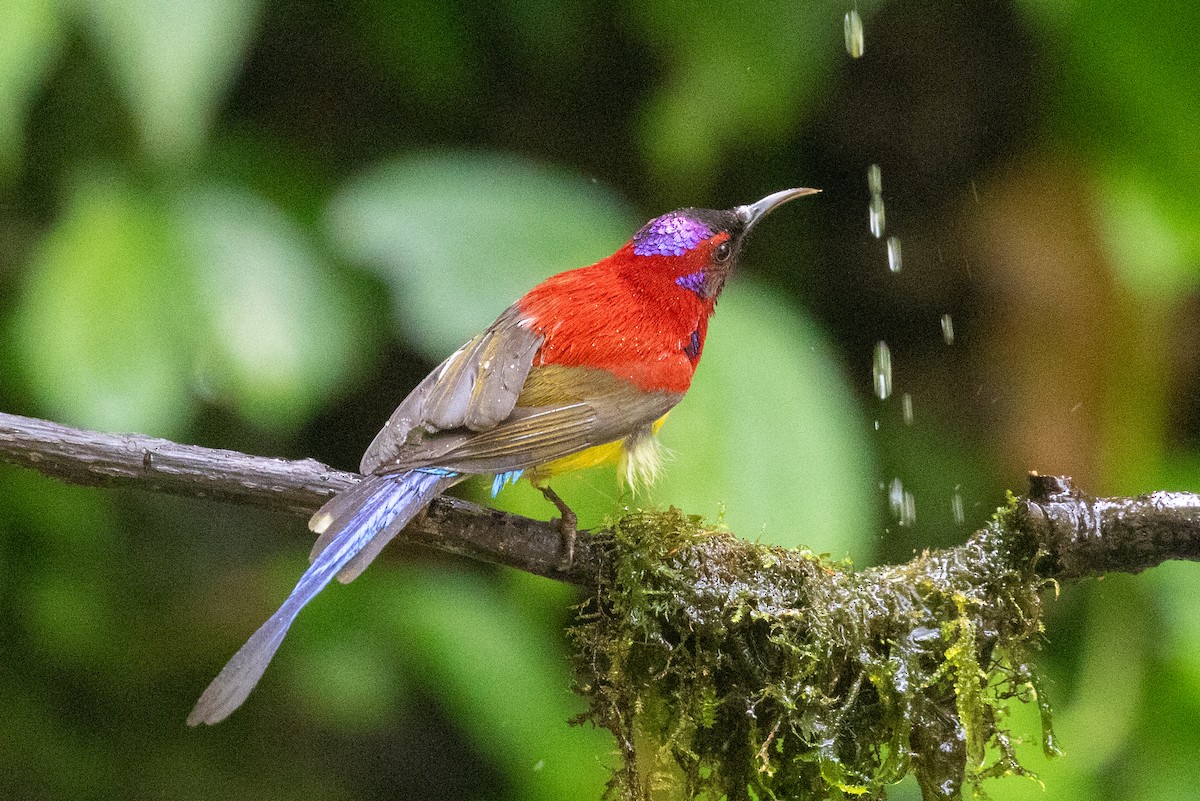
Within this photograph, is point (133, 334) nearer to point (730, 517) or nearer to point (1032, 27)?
point (730, 517)

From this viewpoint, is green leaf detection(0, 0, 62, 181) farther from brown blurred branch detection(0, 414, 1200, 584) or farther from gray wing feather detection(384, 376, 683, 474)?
gray wing feather detection(384, 376, 683, 474)

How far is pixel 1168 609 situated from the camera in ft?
10.6

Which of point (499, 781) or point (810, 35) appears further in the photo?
point (499, 781)

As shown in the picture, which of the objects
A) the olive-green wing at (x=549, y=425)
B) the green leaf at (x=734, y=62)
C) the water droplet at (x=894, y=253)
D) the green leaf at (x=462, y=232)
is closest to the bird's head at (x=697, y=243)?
the olive-green wing at (x=549, y=425)

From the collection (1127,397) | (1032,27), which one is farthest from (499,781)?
(1032,27)

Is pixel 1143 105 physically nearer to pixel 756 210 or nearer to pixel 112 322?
pixel 756 210

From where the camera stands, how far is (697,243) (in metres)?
2.64

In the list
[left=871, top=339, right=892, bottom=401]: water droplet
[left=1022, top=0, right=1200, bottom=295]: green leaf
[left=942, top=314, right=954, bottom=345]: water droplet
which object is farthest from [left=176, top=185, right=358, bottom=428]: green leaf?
[left=1022, top=0, right=1200, bottom=295]: green leaf

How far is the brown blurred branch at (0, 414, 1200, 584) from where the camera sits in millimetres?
1877

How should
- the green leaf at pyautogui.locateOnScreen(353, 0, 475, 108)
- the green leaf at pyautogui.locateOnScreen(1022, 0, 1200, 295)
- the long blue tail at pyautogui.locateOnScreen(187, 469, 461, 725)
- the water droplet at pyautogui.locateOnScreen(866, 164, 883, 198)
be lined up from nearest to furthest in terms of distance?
the long blue tail at pyautogui.locateOnScreen(187, 469, 461, 725)
the green leaf at pyautogui.locateOnScreen(1022, 0, 1200, 295)
the green leaf at pyautogui.locateOnScreen(353, 0, 475, 108)
the water droplet at pyautogui.locateOnScreen(866, 164, 883, 198)

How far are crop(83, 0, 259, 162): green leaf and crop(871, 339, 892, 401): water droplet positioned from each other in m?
2.15

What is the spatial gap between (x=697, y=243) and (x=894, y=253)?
156cm

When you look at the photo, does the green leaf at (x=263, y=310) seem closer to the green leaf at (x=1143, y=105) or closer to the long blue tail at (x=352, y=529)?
the long blue tail at (x=352, y=529)

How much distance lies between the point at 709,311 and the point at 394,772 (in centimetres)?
206
